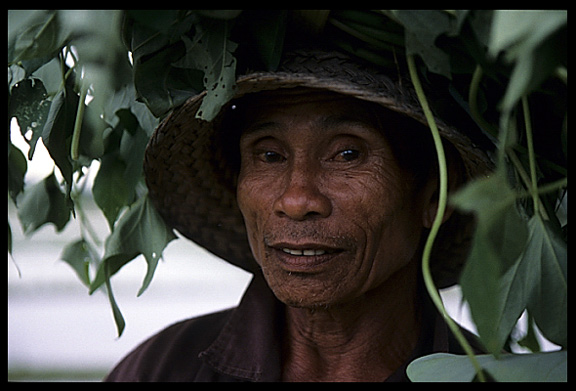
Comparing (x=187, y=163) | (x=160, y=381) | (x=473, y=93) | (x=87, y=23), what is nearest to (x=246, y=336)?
(x=160, y=381)

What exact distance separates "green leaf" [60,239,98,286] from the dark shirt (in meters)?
0.15

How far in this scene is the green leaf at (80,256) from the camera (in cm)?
116

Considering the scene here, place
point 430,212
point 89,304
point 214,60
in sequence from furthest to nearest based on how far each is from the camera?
point 89,304 < point 430,212 < point 214,60

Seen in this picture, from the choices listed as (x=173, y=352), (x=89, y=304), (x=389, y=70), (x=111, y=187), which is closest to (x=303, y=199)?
(x=389, y=70)

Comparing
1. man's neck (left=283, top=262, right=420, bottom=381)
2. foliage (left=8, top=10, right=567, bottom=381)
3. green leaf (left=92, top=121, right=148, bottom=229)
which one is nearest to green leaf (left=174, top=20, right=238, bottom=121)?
foliage (left=8, top=10, right=567, bottom=381)

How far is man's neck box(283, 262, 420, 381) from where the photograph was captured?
969mm

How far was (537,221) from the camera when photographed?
622 millimetres

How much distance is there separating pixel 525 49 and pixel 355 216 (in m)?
0.42

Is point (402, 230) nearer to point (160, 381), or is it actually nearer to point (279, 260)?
point (279, 260)

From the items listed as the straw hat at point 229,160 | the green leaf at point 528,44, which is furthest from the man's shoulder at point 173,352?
the green leaf at point 528,44

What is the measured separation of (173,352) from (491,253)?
0.67m

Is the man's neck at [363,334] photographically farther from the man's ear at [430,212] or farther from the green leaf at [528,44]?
the green leaf at [528,44]

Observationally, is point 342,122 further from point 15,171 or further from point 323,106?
point 15,171

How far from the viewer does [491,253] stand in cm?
49
